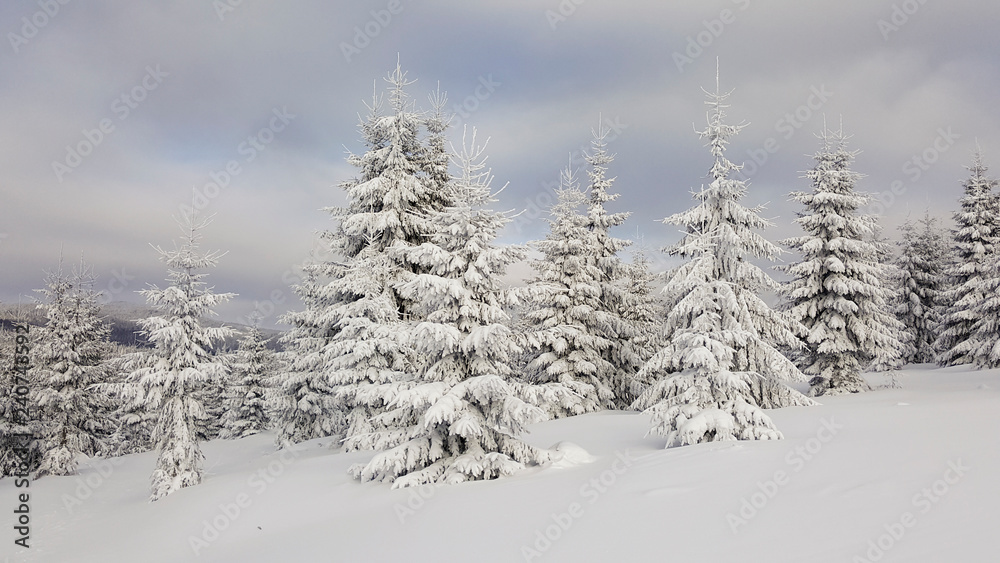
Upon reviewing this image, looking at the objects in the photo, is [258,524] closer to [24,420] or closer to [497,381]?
[497,381]

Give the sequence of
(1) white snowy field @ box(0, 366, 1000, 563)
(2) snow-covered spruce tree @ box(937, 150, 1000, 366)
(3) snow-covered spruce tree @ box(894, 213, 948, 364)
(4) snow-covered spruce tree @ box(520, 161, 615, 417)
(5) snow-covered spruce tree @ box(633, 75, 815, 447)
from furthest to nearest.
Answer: (3) snow-covered spruce tree @ box(894, 213, 948, 364), (2) snow-covered spruce tree @ box(937, 150, 1000, 366), (4) snow-covered spruce tree @ box(520, 161, 615, 417), (5) snow-covered spruce tree @ box(633, 75, 815, 447), (1) white snowy field @ box(0, 366, 1000, 563)

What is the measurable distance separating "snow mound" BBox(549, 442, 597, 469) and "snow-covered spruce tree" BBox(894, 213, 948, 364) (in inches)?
1450

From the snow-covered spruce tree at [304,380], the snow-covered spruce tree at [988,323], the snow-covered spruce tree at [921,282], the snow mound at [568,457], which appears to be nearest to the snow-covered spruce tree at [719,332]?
the snow mound at [568,457]

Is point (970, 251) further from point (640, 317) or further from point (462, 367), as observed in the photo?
point (462, 367)

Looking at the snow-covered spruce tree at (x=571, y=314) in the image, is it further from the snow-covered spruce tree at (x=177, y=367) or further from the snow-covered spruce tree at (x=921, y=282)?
the snow-covered spruce tree at (x=921, y=282)

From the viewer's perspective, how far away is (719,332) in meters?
12.7

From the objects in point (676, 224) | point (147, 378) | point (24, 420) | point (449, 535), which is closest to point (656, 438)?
point (676, 224)

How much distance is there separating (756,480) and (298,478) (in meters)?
12.1

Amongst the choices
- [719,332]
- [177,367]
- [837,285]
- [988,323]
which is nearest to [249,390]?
[177,367]

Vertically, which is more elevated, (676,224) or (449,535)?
(676,224)

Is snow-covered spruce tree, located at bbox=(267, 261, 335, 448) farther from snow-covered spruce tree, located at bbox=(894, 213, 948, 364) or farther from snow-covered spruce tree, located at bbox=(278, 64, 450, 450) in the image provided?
snow-covered spruce tree, located at bbox=(894, 213, 948, 364)

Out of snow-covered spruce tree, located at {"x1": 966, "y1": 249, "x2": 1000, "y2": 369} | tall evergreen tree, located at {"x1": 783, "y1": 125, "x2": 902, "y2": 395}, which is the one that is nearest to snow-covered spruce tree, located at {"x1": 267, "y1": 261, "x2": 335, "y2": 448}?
tall evergreen tree, located at {"x1": 783, "y1": 125, "x2": 902, "y2": 395}

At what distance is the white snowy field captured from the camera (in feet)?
16.8

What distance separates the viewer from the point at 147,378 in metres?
17.0
